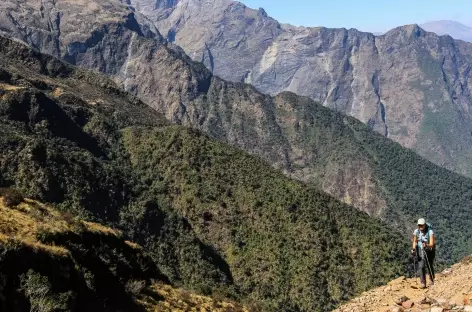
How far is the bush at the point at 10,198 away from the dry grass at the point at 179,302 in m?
9.46

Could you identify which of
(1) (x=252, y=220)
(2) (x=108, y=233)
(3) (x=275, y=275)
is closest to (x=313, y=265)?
(3) (x=275, y=275)

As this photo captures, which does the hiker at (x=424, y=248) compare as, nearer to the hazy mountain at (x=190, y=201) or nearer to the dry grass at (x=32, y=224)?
the dry grass at (x=32, y=224)

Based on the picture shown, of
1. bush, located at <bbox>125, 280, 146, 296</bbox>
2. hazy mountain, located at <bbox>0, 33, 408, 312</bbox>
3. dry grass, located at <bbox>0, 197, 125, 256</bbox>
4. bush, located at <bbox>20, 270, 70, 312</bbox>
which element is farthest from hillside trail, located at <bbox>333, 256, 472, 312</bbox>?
hazy mountain, located at <bbox>0, 33, 408, 312</bbox>

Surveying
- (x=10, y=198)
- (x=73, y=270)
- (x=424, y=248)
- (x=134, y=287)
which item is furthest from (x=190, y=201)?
(x=424, y=248)

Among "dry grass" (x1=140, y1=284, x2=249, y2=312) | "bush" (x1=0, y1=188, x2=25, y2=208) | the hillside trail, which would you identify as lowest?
"dry grass" (x1=140, y1=284, x2=249, y2=312)

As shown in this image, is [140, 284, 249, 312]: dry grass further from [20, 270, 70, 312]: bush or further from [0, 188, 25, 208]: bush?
Result: [0, 188, 25, 208]: bush

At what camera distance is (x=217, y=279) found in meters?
83.3

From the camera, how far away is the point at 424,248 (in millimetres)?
23859

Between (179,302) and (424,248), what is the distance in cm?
1615

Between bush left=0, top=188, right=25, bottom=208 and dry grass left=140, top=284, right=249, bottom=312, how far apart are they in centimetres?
946

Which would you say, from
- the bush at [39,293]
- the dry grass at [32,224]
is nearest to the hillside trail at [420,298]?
the bush at [39,293]

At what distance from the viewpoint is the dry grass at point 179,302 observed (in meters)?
31.1

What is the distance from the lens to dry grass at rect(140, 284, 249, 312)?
31.1m

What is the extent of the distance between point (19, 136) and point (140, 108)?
243 ft
